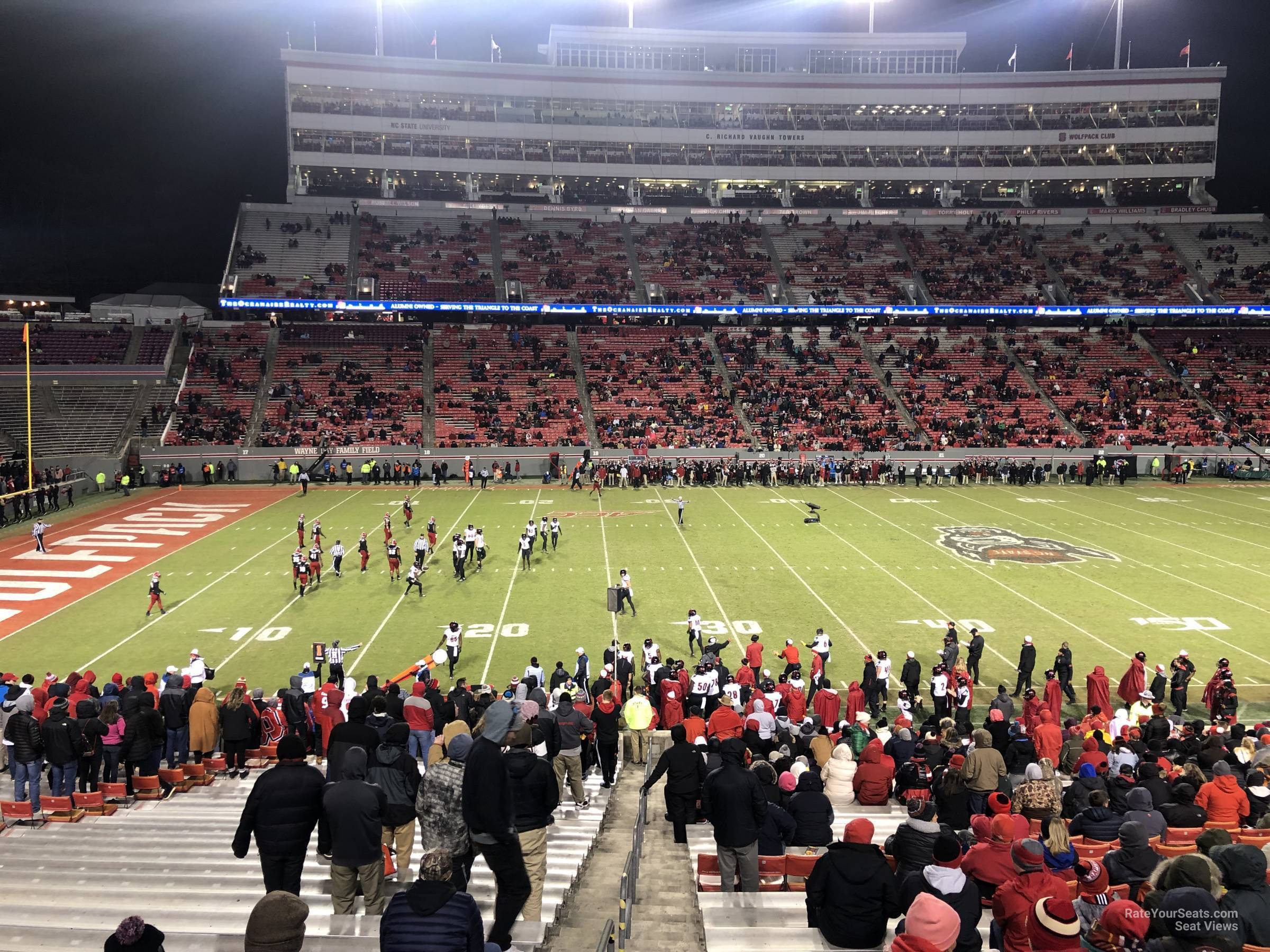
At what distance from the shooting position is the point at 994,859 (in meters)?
5.69

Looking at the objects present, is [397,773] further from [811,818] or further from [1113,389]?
[1113,389]

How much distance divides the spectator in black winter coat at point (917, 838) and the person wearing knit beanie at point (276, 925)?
3.67 m

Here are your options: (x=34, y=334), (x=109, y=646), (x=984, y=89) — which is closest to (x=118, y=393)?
(x=34, y=334)

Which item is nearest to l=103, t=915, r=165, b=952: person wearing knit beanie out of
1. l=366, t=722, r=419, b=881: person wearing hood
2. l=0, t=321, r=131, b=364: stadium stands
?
l=366, t=722, r=419, b=881: person wearing hood

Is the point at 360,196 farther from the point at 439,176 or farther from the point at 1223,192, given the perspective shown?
the point at 1223,192

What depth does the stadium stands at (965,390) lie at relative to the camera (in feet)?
149

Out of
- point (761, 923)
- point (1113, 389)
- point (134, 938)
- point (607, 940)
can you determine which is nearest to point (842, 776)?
point (761, 923)

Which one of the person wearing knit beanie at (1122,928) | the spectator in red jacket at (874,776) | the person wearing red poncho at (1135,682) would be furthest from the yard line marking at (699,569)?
the person wearing knit beanie at (1122,928)

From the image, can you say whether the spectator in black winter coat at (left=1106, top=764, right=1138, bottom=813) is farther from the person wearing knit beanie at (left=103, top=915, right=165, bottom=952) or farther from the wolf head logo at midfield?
the wolf head logo at midfield

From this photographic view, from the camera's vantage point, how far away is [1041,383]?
50344mm

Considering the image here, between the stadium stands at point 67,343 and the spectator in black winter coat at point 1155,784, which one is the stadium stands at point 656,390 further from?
the spectator in black winter coat at point 1155,784

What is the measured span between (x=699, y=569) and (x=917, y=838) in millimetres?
18951

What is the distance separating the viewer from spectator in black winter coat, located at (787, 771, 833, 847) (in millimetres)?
7258

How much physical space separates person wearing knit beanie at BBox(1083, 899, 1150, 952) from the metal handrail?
8.78 feet
